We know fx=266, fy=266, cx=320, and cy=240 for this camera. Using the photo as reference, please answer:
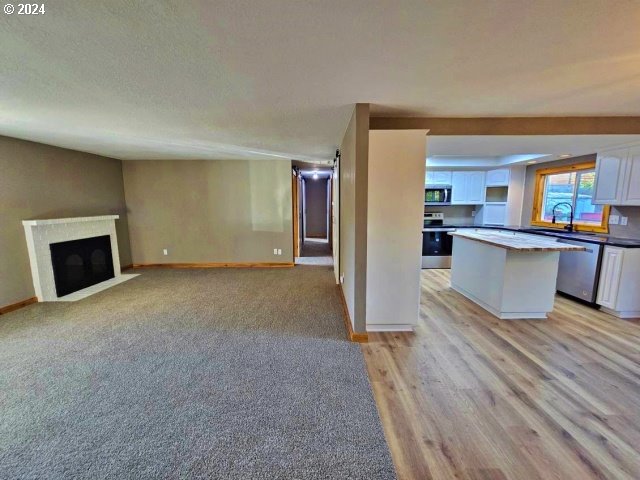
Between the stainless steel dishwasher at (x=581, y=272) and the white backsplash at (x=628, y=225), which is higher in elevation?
the white backsplash at (x=628, y=225)

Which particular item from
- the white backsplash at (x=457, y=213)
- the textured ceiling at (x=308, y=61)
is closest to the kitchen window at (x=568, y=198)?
the white backsplash at (x=457, y=213)

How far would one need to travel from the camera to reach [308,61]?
5.41 feet

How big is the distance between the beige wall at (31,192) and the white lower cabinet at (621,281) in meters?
7.54

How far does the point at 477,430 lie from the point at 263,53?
102 inches

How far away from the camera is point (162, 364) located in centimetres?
228

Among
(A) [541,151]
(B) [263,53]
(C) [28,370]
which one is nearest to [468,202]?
(A) [541,151]

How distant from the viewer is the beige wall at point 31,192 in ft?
11.2

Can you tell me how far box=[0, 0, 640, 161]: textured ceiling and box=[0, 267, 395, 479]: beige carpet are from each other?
223 centimetres

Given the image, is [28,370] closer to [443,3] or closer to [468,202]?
[443,3]

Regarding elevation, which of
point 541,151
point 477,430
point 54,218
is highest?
point 541,151

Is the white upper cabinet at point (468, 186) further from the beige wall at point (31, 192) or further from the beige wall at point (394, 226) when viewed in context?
the beige wall at point (31, 192)

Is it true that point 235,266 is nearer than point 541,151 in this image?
No

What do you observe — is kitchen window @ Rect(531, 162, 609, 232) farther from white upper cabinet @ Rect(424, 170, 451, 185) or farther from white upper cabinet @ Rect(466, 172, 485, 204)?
white upper cabinet @ Rect(424, 170, 451, 185)

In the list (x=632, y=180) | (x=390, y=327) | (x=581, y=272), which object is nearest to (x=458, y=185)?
(x=632, y=180)
